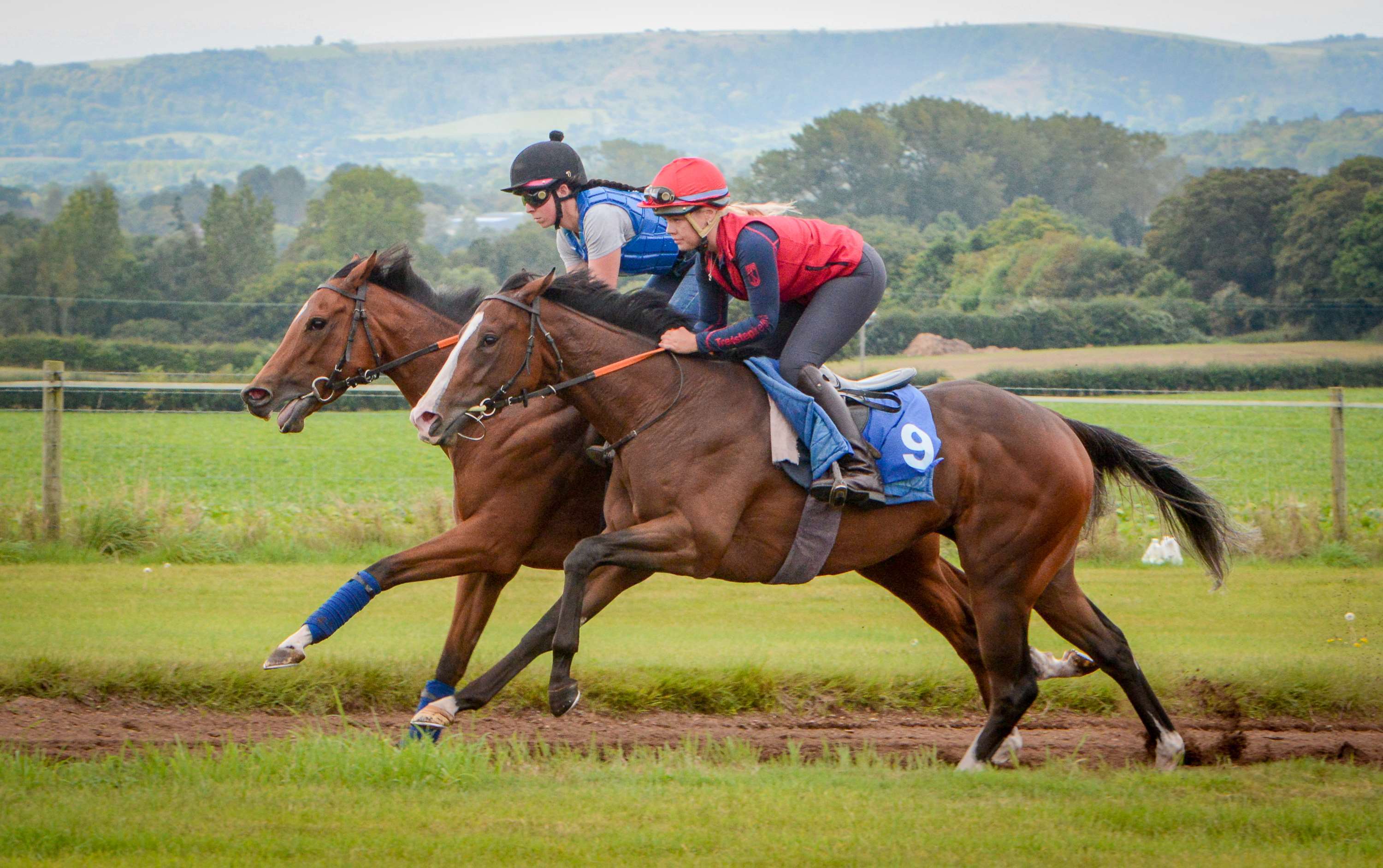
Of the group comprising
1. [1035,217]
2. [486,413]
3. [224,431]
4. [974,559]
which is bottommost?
[224,431]

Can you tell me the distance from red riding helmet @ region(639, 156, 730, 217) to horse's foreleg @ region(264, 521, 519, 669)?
Answer: 157 cm

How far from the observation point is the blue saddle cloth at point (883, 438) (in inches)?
191

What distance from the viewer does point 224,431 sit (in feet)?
82.5

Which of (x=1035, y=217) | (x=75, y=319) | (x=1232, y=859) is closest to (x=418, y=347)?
(x=1232, y=859)

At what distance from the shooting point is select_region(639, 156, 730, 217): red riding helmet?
4.73 meters

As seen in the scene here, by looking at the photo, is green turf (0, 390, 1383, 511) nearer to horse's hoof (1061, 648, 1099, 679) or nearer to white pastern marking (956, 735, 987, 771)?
horse's hoof (1061, 648, 1099, 679)

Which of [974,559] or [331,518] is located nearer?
[974,559]

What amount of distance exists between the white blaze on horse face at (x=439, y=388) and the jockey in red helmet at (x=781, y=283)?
80 cm

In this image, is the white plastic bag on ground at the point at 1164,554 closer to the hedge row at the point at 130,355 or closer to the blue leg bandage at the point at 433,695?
the blue leg bandage at the point at 433,695

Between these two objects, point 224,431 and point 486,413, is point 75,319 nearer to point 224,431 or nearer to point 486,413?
point 224,431


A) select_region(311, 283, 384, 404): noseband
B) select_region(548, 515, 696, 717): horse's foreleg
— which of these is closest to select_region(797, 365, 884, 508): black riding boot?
select_region(548, 515, 696, 717): horse's foreleg

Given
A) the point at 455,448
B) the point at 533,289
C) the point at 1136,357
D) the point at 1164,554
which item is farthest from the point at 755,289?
the point at 1136,357

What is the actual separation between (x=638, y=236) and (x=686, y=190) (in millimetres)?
935

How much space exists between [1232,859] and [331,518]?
10.5 metres
